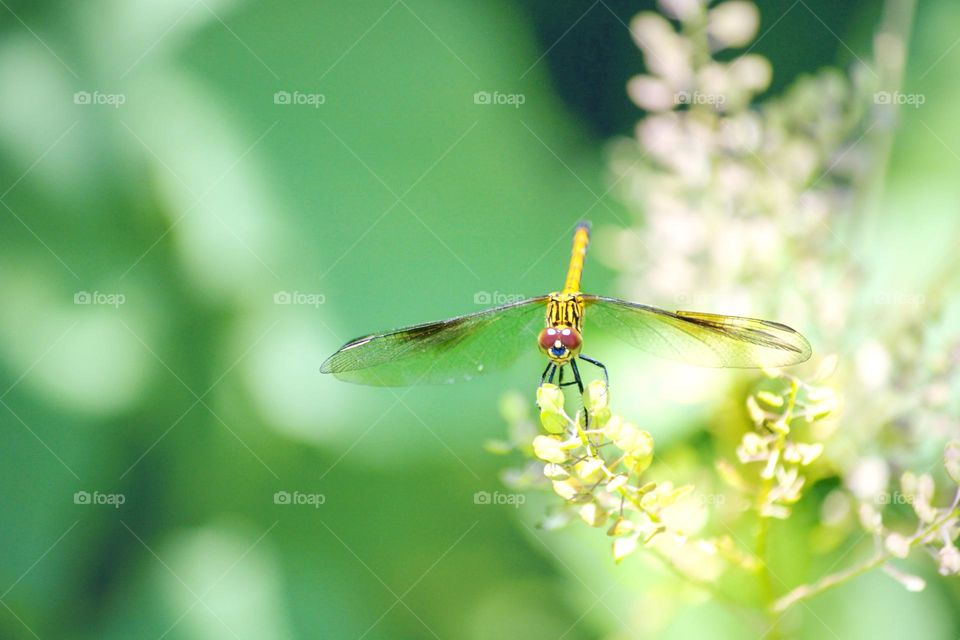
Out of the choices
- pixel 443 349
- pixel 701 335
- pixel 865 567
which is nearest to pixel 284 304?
pixel 443 349

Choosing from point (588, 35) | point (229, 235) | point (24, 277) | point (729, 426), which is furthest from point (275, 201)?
point (729, 426)

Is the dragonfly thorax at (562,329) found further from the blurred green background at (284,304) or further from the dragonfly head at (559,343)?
the blurred green background at (284,304)

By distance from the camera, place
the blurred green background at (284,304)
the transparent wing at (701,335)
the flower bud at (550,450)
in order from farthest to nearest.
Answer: the blurred green background at (284,304) < the transparent wing at (701,335) < the flower bud at (550,450)

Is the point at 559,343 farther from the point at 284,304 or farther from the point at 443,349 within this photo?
the point at 284,304

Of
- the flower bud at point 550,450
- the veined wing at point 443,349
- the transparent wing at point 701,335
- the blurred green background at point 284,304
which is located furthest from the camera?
the blurred green background at point 284,304

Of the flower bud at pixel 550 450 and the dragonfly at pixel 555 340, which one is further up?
the dragonfly at pixel 555 340

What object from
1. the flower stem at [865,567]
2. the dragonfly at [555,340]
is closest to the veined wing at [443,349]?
the dragonfly at [555,340]

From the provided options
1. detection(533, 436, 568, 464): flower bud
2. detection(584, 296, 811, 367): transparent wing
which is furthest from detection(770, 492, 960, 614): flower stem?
detection(533, 436, 568, 464): flower bud

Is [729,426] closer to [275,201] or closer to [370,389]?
[370,389]
